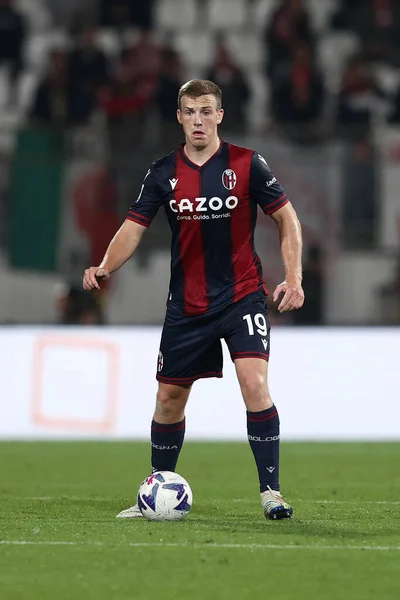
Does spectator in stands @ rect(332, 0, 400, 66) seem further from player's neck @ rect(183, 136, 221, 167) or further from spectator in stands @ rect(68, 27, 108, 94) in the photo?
player's neck @ rect(183, 136, 221, 167)

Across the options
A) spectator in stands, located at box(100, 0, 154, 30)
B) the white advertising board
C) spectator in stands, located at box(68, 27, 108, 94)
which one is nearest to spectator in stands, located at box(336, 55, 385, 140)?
spectator in stands, located at box(68, 27, 108, 94)

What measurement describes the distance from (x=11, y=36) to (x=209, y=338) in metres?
12.4

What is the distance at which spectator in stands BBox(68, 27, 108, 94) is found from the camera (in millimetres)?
15695

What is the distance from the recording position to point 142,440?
11.6m

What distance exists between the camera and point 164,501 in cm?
591

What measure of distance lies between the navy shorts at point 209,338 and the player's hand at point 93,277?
A: 0.41 m

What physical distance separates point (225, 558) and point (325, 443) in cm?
671

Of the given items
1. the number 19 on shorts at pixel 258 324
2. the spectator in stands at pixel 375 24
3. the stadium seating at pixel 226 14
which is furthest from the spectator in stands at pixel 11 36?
the number 19 on shorts at pixel 258 324

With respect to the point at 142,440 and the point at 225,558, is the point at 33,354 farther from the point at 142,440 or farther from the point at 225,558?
the point at 225,558

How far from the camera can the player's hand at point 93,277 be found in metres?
6.11

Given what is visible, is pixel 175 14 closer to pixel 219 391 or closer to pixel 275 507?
pixel 219 391

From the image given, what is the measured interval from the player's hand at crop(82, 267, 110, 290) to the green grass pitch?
1137 mm

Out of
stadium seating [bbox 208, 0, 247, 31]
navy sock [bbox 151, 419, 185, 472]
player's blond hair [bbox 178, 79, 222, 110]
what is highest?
stadium seating [bbox 208, 0, 247, 31]

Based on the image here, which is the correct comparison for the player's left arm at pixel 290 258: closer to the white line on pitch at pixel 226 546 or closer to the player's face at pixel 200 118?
the player's face at pixel 200 118
